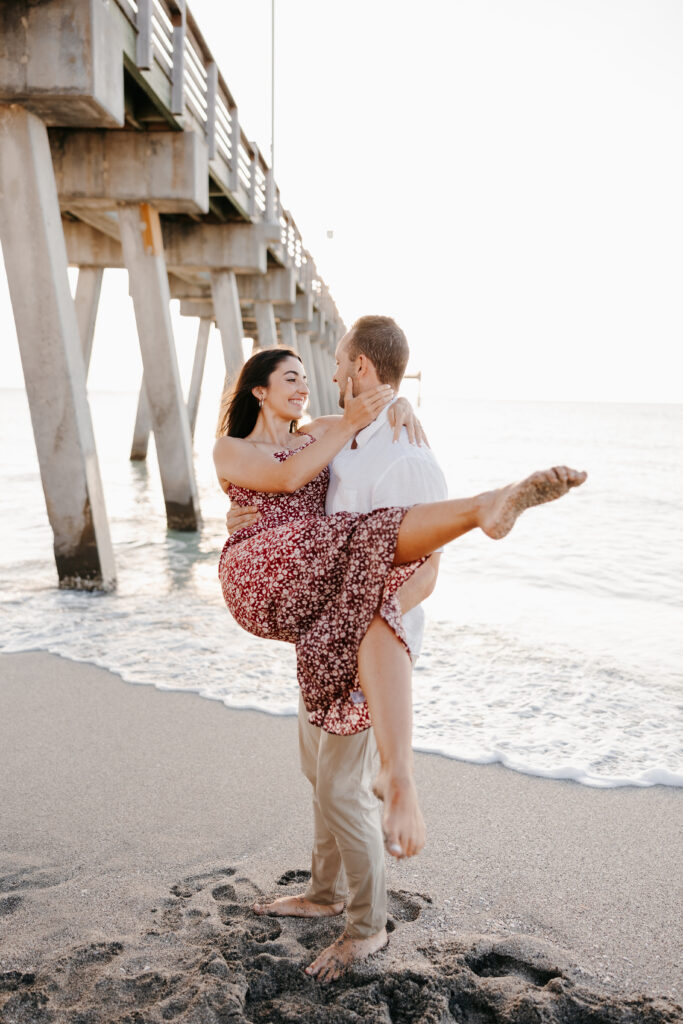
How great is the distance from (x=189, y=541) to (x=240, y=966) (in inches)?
Result: 345

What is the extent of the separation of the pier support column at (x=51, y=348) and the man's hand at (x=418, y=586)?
539cm

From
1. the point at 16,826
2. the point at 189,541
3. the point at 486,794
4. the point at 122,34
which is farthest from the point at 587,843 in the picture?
the point at 189,541

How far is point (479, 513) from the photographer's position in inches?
81.0

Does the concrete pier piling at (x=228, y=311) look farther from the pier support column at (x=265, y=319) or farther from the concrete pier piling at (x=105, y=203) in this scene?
the pier support column at (x=265, y=319)

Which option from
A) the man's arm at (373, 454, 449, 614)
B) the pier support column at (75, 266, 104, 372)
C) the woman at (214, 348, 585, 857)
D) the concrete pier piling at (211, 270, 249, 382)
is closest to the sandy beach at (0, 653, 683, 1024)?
the woman at (214, 348, 585, 857)

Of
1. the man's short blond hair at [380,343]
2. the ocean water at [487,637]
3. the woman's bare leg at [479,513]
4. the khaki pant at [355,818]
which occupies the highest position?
the man's short blond hair at [380,343]

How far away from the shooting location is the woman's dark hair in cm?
294

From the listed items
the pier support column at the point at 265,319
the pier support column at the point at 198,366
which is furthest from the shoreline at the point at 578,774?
the pier support column at the point at 198,366

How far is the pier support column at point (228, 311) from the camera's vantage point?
575 inches

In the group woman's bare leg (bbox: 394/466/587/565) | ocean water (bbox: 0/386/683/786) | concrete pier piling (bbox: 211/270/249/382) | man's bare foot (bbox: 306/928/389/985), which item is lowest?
ocean water (bbox: 0/386/683/786)

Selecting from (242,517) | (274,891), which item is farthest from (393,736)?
(274,891)

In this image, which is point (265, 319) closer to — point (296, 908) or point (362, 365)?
point (362, 365)

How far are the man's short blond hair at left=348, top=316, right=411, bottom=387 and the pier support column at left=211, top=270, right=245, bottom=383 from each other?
1229 centimetres

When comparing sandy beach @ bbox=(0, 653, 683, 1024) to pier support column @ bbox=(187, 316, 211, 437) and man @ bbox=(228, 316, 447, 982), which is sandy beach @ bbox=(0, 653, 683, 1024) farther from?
pier support column @ bbox=(187, 316, 211, 437)
